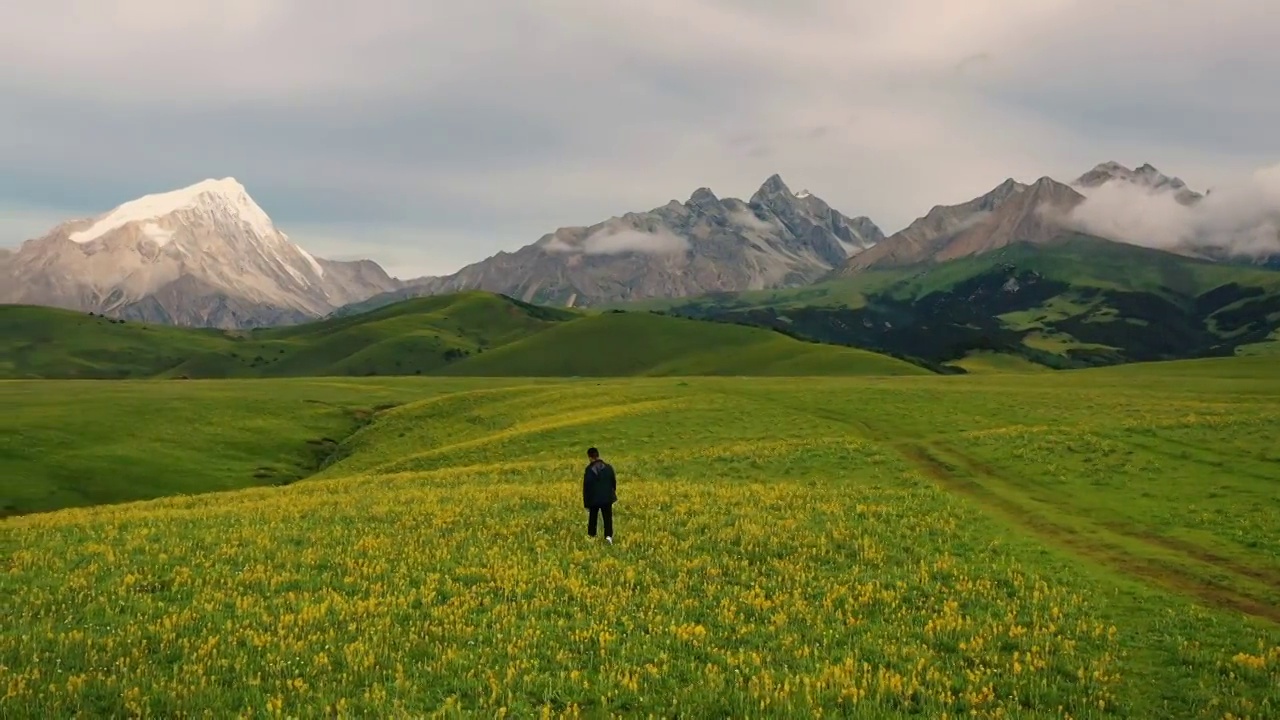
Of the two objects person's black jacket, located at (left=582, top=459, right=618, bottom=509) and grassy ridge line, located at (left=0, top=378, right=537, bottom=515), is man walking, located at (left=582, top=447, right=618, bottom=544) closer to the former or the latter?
person's black jacket, located at (left=582, top=459, right=618, bottom=509)

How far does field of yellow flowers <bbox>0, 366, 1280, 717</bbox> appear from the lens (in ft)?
48.2

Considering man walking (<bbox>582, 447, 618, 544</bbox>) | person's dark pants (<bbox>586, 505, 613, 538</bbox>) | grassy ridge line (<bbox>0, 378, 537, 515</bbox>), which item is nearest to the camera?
person's dark pants (<bbox>586, 505, 613, 538</bbox>)

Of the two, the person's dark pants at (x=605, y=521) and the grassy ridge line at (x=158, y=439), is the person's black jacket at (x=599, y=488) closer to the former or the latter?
the person's dark pants at (x=605, y=521)

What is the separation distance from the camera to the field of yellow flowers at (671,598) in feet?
48.2

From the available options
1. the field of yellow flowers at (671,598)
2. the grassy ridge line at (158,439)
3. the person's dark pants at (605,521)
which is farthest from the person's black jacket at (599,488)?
the grassy ridge line at (158,439)

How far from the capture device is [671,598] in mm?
20672

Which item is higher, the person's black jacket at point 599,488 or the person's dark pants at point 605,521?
the person's black jacket at point 599,488

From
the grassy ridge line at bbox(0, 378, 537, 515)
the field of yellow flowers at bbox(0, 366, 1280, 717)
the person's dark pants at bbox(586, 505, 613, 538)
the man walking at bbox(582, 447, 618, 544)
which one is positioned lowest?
the grassy ridge line at bbox(0, 378, 537, 515)

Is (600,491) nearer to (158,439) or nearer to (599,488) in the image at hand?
(599,488)

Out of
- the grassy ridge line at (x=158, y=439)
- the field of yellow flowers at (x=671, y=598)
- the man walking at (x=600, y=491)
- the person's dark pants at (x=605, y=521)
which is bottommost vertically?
the grassy ridge line at (x=158, y=439)

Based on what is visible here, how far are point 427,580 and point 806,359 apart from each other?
17149 centimetres

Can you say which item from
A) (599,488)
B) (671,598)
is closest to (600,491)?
(599,488)

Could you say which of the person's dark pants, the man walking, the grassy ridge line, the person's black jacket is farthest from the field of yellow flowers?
the grassy ridge line

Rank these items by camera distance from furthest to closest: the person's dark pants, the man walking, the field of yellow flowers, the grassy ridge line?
the grassy ridge line, the man walking, the person's dark pants, the field of yellow flowers
